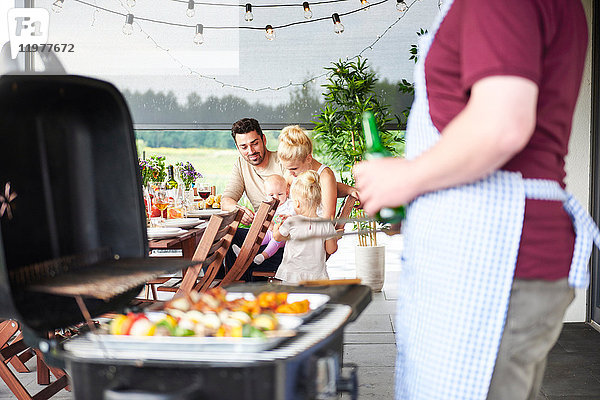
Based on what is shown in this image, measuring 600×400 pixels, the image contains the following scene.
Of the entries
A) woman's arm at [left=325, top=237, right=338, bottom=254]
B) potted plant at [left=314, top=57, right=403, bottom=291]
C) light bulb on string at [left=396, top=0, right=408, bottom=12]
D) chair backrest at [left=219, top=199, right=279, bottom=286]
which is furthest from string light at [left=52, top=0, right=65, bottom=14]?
woman's arm at [left=325, top=237, right=338, bottom=254]

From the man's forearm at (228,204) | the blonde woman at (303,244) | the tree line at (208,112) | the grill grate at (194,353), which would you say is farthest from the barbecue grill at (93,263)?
the tree line at (208,112)

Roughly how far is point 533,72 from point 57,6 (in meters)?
6.95

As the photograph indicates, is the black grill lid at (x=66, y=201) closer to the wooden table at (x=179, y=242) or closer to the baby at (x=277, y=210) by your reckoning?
the wooden table at (x=179, y=242)

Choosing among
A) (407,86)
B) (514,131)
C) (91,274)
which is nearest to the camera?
(514,131)

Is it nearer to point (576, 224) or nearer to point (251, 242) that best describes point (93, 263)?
point (576, 224)

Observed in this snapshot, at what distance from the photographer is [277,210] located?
4691mm

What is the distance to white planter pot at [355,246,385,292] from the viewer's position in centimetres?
582

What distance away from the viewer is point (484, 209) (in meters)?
1.13

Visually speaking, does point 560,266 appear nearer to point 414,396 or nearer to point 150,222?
point 414,396

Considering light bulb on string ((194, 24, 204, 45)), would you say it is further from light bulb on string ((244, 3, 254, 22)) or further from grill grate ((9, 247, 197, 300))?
grill grate ((9, 247, 197, 300))

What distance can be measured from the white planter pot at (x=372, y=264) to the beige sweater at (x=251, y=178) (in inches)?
44.1

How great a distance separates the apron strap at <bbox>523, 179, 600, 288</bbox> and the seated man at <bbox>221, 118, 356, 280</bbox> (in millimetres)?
3687

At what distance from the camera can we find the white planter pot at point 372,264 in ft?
19.1

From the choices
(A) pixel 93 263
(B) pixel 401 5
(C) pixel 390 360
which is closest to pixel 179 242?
(C) pixel 390 360
